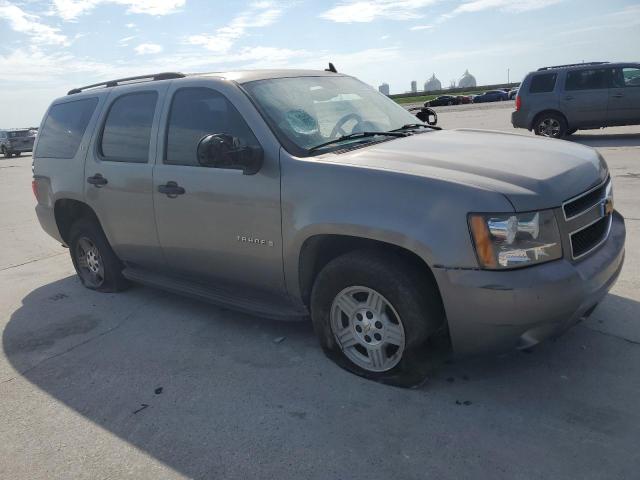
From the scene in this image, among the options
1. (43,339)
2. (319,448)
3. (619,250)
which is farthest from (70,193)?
(619,250)

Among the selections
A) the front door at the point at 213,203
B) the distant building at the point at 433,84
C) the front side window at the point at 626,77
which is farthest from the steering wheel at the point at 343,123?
the distant building at the point at 433,84

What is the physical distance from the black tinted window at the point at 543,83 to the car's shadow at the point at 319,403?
10.9 m

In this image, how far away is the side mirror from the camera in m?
3.32

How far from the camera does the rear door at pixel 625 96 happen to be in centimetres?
1287

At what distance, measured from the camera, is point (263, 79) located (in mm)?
3969

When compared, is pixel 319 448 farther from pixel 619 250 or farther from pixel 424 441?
pixel 619 250

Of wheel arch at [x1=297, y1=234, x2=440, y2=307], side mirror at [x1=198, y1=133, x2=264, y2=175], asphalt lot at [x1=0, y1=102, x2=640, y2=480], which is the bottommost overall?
asphalt lot at [x1=0, y1=102, x2=640, y2=480]

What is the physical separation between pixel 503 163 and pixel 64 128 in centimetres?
414

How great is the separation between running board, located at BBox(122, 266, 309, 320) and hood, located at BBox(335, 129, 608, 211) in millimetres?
A: 1080

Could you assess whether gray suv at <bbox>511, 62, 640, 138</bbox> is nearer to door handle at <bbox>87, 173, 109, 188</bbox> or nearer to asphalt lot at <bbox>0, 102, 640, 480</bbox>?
asphalt lot at <bbox>0, 102, 640, 480</bbox>

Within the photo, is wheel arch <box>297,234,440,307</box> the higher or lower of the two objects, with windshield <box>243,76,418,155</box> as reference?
lower

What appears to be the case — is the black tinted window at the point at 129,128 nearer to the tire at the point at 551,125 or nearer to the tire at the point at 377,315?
the tire at the point at 377,315

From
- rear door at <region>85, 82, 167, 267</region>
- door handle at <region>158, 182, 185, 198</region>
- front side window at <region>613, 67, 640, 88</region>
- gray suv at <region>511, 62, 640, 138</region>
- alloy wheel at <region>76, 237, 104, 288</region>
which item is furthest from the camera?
gray suv at <region>511, 62, 640, 138</region>

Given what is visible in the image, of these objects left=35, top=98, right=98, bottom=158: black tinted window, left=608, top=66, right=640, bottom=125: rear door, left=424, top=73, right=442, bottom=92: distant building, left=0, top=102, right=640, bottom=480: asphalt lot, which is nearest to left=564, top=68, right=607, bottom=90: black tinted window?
left=608, top=66, right=640, bottom=125: rear door
